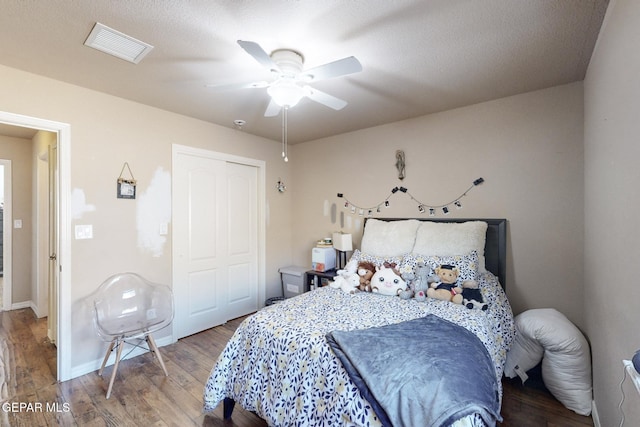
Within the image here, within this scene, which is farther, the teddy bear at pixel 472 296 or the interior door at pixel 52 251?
the interior door at pixel 52 251

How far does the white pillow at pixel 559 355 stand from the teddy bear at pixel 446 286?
0.57 meters

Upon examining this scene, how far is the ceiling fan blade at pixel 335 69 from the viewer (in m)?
1.63

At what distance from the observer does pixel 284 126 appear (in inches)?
144

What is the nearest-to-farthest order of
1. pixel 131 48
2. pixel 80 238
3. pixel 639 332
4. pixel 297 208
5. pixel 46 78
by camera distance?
pixel 639 332, pixel 131 48, pixel 46 78, pixel 80 238, pixel 297 208

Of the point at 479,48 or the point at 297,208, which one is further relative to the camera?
the point at 297,208

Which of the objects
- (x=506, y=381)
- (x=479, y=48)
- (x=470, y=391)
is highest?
(x=479, y=48)

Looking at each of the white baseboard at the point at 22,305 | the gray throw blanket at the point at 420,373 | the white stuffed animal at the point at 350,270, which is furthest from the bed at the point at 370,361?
the white baseboard at the point at 22,305

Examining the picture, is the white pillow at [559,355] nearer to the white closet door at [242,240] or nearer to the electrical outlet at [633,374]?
the electrical outlet at [633,374]

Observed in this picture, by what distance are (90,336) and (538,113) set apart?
4444mm

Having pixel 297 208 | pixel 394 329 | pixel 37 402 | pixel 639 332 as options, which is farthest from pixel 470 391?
pixel 297 208

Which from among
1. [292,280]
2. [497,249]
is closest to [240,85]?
[497,249]

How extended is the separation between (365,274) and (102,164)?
8.59 feet

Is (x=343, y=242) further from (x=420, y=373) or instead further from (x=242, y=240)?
(x=420, y=373)

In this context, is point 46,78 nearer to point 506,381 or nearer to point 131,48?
point 131,48
